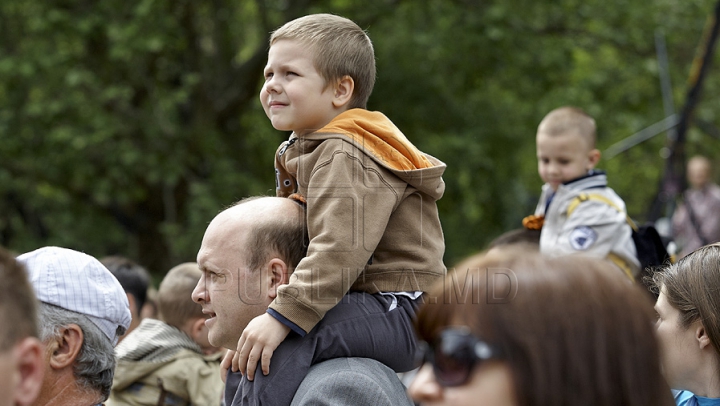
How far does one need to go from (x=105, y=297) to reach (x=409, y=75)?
27.5ft

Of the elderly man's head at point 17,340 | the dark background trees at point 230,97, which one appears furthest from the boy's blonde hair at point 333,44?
the dark background trees at point 230,97

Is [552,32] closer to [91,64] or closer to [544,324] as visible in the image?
[91,64]

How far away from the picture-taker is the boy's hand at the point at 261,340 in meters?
2.23

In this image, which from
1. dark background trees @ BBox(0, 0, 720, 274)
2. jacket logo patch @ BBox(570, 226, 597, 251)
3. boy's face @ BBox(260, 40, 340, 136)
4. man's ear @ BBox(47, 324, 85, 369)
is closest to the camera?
man's ear @ BBox(47, 324, 85, 369)

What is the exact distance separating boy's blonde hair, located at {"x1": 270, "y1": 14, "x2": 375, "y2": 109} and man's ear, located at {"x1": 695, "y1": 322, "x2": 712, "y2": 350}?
1.32 metres

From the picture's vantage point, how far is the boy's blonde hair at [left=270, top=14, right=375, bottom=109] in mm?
2693

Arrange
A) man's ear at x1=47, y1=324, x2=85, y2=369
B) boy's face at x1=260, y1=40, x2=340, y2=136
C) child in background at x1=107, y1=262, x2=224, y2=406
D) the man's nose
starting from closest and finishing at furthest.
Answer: man's ear at x1=47, y1=324, x2=85, y2=369, the man's nose, boy's face at x1=260, y1=40, x2=340, y2=136, child in background at x1=107, y1=262, x2=224, y2=406

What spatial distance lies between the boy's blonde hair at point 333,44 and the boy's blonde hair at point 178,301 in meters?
1.62

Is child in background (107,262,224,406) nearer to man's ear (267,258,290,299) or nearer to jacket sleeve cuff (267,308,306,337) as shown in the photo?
man's ear (267,258,290,299)

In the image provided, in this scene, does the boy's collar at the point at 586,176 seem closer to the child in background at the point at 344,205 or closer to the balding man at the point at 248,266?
the child in background at the point at 344,205

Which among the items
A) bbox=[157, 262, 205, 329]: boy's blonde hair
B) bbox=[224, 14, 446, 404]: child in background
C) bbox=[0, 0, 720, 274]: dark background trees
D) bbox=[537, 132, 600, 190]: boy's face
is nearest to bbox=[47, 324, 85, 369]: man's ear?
bbox=[224, 14, 446, 404]: child in background

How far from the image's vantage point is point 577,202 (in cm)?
447

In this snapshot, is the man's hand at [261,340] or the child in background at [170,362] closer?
the man's hand at [261,340]

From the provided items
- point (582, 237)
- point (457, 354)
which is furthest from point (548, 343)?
point (582, 237)
